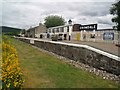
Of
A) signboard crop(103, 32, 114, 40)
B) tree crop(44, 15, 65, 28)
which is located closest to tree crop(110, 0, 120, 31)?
signboard crop(103, 32, 114, 40)

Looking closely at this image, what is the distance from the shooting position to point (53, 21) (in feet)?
301

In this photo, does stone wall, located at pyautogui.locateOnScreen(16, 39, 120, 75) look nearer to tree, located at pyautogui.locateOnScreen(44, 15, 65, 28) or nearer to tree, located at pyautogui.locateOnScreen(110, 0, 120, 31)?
tree, located at pyautogui.locateOnScreen(110, 0, 120, 31)

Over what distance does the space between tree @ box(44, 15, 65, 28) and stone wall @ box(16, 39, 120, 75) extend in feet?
211

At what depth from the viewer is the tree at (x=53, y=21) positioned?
9112cm

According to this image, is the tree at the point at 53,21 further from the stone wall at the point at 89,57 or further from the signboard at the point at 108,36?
the stone wall at the point at 89,57

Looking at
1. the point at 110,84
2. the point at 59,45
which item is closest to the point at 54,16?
the point at 59,45

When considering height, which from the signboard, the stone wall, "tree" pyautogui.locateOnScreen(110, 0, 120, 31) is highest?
"tree" pyautogui.locateOnScreen(110, 0, 120, 31)

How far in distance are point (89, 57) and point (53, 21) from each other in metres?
76.7

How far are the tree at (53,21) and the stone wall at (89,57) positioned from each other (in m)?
64.2

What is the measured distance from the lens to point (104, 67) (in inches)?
533

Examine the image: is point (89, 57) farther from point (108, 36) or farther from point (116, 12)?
point (116, 12)

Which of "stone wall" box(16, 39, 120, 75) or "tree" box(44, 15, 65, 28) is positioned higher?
"tree" box(44, 15, 65, 28)

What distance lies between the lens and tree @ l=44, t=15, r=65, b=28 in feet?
299

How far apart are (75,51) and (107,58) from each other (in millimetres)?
6841
